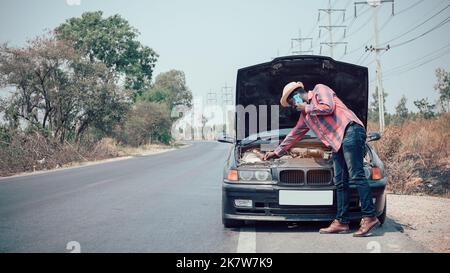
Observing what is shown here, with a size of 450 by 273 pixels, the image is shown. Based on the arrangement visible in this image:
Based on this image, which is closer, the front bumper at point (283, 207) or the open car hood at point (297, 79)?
the front bumper at point (283, 207)

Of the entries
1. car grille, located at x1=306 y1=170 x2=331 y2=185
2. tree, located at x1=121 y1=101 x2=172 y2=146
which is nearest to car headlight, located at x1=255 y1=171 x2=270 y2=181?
car grille, located at x1=306 y1=170 x2=331 y2=185

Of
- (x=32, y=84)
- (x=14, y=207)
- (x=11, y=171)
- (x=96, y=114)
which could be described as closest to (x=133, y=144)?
(x=96, y=114)

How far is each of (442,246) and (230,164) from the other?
7.87 ft

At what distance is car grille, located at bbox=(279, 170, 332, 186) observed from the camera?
4793 mm

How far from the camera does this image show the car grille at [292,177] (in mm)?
4793

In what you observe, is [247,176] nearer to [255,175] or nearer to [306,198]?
[255,175]

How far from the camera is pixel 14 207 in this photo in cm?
705

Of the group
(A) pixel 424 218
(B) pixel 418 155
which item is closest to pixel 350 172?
(A) pixel 424 218

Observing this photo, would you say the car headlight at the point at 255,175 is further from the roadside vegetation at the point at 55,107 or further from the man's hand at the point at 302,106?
the roadside vegetation at the point at 55,107

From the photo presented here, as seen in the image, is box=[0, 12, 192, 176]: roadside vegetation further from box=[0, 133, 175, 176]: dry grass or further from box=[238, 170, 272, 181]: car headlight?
box=[238, 170, 272, 181]: car headlight

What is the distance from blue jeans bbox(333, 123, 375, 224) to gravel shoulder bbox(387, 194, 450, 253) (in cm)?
68

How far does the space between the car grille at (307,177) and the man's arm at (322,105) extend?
0.67 metres

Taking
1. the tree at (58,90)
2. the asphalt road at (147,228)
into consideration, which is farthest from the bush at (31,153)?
the asphalt road at (147,228)

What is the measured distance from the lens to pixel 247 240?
4516 mm
